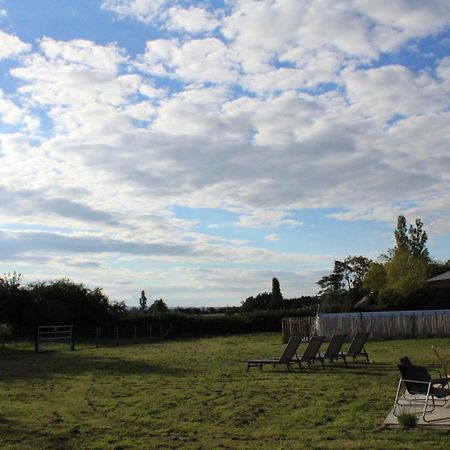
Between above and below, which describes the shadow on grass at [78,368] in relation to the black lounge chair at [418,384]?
below

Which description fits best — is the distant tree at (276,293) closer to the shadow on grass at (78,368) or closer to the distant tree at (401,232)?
the distant tree at (401,232)

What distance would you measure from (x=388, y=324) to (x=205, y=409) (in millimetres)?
22500

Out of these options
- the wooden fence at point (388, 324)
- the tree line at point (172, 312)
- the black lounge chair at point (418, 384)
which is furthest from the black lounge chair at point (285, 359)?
the tree line at point (172, 312)

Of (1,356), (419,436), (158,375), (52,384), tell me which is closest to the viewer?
(419,436)

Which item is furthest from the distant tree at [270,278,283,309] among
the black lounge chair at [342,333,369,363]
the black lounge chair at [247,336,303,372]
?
the black lounge chair at [247,336,303,372]

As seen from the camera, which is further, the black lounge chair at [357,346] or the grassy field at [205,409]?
the black lounge chair at [357,346]

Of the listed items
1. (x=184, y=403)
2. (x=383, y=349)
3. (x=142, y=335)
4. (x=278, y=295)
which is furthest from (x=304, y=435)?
(x=278, y=295)

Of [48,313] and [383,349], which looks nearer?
[383,349]

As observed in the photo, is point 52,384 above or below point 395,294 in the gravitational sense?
below

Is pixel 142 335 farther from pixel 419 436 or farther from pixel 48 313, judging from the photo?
pixel 419 436

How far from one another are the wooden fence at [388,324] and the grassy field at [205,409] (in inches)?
540

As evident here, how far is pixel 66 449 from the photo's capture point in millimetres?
7426

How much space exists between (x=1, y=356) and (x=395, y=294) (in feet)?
91.0

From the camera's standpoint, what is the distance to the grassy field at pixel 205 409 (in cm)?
765
